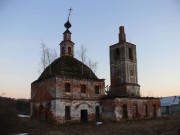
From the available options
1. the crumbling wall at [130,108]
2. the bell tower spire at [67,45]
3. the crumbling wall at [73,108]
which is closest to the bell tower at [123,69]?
the crumbling wall at [130,108]

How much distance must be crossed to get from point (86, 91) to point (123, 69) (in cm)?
747

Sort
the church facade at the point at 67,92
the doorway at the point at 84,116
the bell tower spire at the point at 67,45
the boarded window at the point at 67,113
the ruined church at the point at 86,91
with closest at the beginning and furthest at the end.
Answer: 1. the church facade at the point at 67,92
2. the boarded window at the point at 67,113
3. the ruined church at the point at 86,91
4. the doorway at the point at 84,116
5. the bell tower spire at the point at 67,45

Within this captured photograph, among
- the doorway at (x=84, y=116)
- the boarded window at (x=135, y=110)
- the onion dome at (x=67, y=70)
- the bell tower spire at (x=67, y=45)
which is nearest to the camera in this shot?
the onion dome at (x=67, y=70)

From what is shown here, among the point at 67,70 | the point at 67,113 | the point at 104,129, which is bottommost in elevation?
the point at 104,129

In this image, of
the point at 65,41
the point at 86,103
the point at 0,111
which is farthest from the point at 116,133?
the point at 65,41

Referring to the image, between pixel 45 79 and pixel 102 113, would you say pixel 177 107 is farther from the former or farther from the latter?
pixel 45 79

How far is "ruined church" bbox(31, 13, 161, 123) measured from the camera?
82.0 ft

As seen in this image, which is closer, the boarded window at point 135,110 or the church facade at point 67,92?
the church facade at point 67,92

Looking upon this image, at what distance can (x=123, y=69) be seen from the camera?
32.0 metres

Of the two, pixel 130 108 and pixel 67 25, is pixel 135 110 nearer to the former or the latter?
pixel 130 108

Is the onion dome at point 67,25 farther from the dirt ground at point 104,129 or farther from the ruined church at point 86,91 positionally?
the dirt ground at point 104,129

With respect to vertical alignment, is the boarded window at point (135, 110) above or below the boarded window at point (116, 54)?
below

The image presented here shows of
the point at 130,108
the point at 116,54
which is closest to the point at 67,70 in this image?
the point at 130,108

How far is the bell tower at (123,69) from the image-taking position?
3173 centimetres
